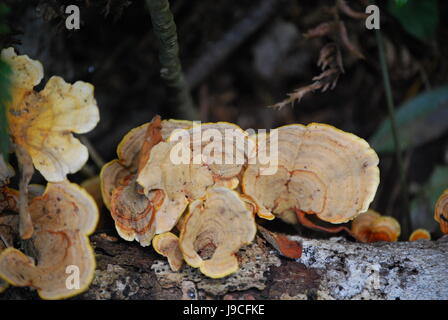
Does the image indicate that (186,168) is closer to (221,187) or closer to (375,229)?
(221,187)

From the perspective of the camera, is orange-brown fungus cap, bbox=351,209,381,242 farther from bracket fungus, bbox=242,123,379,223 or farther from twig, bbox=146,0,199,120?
twig, bbox=146,0,199,120

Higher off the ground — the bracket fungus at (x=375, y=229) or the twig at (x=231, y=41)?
the twig at (x=231, y=41)

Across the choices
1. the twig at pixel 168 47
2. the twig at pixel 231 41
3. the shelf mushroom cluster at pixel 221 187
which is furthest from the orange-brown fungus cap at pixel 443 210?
the twig at pixel 231 41

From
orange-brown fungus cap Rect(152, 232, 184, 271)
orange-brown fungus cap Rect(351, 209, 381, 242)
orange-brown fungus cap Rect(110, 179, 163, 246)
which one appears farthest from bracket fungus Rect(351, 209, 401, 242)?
orange-brown fungus cap Rect(110, 179, 163, 246)

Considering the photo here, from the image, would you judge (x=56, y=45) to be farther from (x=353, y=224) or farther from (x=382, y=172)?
(x=382, y=172)

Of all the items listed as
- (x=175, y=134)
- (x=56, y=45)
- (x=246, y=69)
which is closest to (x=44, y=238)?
(x=175, y=134)

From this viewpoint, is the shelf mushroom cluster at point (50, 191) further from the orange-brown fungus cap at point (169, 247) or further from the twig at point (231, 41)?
the twig at point (231, 41)

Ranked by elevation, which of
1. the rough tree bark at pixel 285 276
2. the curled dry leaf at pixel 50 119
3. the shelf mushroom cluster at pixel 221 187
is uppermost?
the curled dry leaf at pixel 50 119
